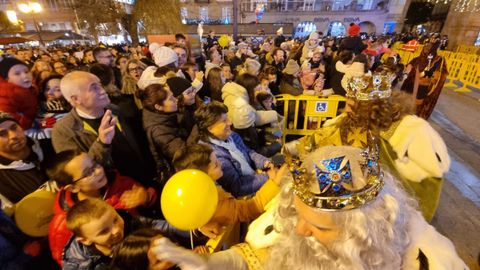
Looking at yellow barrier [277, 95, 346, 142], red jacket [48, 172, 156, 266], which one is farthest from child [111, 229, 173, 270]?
yellow barrier [277, 95, 346, 142]

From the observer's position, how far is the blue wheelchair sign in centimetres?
494

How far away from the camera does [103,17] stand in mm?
20141

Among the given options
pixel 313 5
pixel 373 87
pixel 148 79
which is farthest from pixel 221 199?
pixel 313 5

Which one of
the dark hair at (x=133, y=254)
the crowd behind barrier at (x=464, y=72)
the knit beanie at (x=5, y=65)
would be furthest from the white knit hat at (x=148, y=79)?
the crowd behind barrier at (x=464, y=72)

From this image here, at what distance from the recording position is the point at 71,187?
184 cm

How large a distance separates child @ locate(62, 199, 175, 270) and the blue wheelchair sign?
427 cm

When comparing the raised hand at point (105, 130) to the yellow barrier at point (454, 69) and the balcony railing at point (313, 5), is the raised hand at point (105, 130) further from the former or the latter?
the balcony railing at point (313, 5)

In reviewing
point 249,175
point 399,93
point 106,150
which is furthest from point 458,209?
point 106,150

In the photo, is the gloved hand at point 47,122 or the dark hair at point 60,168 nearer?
the dark hair at point 60,168

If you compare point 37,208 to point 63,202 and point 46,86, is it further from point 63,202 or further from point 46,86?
point 46,86

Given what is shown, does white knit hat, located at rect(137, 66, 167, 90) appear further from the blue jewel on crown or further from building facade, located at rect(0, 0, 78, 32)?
building facade, located at rect(0, 0, 78, 32)

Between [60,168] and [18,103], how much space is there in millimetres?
2194

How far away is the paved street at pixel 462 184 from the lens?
2924 millimetres

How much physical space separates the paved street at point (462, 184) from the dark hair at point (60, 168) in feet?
11.4
